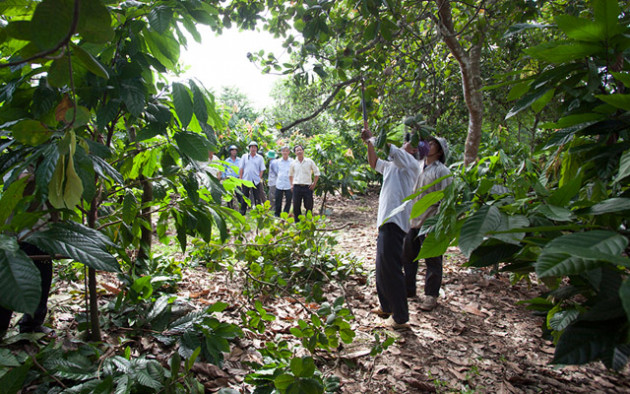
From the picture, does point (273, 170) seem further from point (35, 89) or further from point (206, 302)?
point (35, 89)

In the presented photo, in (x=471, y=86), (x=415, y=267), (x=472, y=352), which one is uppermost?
(x=471, y=86)

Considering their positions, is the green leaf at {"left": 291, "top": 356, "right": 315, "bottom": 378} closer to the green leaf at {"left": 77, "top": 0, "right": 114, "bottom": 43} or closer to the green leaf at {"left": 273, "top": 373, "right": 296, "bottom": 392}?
the green leaf at {"left": 273, "top": 373, "right": 296, "bottom": 392}

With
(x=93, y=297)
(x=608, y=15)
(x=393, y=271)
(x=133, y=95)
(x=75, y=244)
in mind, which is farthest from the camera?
(x=393, y=271)

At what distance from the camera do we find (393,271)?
10.8 ft

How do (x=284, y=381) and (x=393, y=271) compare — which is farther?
(x=393, y=271)

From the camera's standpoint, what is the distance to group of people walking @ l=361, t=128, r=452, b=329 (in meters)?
3.30

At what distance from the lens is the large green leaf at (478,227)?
0.69 meters

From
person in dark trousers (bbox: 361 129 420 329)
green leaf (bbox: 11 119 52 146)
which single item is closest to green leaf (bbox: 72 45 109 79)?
green leaf (bbox: 11 119 52 146)

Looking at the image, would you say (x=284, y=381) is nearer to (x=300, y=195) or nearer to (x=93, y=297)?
(x=93, y=297)

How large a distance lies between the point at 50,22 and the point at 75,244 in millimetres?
619

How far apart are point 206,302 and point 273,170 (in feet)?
21.4

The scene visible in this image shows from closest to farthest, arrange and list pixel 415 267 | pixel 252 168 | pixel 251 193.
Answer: pixel 415 267 → pixel 252 168 → pixel 251 193

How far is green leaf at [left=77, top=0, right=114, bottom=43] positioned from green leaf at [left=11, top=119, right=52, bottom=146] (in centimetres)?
44

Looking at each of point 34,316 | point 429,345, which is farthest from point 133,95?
point 429,345
